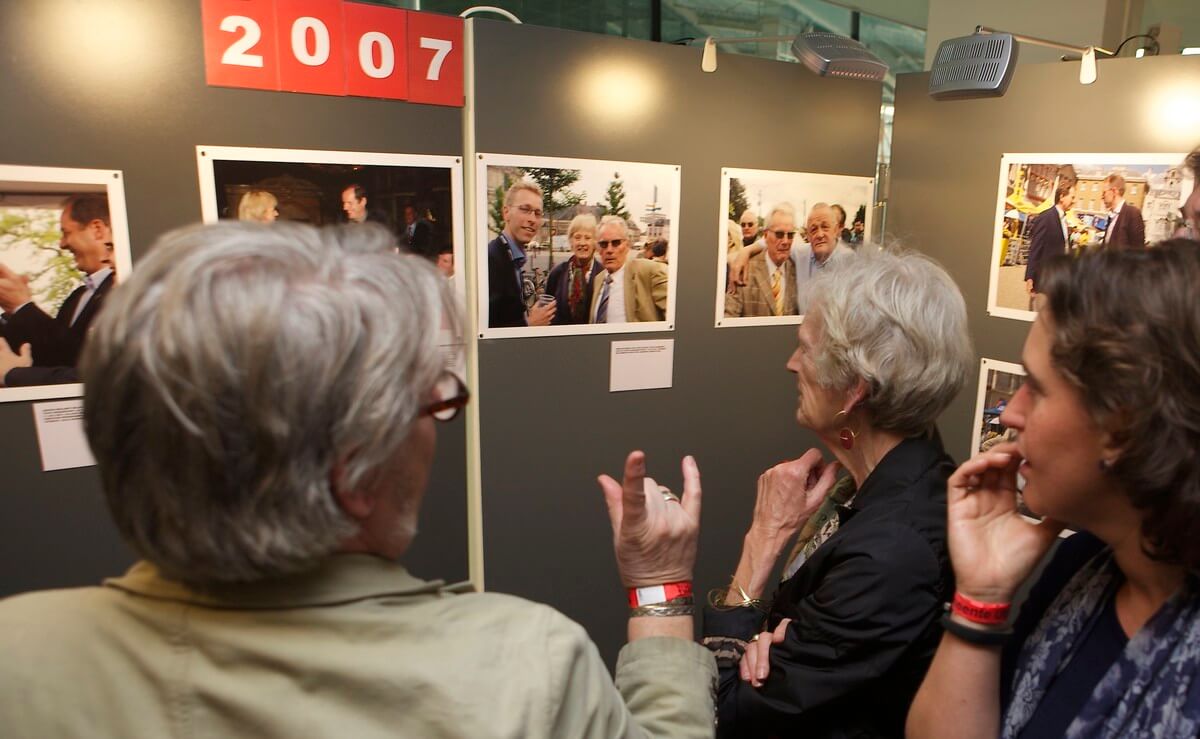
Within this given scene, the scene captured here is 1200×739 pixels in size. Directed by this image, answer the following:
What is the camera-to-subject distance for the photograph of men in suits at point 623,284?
2.61 m

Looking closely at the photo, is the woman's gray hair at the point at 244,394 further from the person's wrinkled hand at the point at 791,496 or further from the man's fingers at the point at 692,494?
the person's wrinkled hand at the point at 791,496

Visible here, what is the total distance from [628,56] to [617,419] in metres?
1.23

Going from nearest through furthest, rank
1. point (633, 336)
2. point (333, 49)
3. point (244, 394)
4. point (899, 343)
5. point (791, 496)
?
point (244, 394) → point (899, 343) → point (791, 496) → point (333, 49) → point (633, 336)

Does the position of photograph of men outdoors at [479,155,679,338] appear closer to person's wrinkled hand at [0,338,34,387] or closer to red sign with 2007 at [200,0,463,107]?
red sign with 2007 at [200,0,463,107]

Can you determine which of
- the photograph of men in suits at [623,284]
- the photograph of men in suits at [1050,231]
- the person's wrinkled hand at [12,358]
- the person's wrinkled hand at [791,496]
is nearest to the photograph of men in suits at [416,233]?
the photograph of men in suits at [623,284]

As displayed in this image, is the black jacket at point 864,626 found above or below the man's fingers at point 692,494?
below

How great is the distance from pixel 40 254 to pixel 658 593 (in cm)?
169

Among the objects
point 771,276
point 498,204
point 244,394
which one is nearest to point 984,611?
point 244,394

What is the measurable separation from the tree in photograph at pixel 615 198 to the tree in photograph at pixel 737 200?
435 millimetres

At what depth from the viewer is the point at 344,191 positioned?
219cm

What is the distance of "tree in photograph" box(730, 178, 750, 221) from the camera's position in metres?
2.78

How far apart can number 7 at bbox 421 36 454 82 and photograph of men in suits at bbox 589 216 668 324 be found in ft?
2.27

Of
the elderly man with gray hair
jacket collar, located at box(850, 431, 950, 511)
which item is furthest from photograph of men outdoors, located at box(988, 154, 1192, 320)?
the elderly man with gray hair

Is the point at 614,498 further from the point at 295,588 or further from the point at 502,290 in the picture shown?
the point at 502,290
